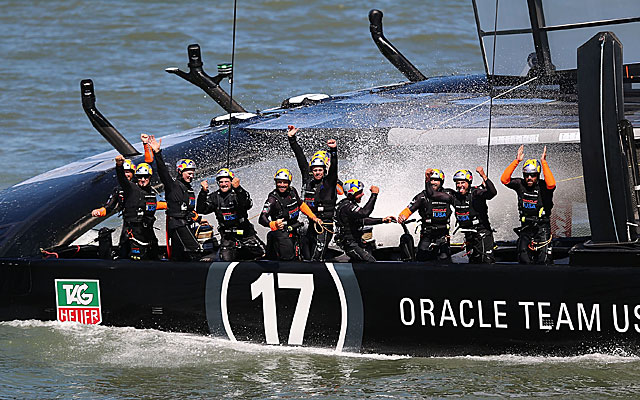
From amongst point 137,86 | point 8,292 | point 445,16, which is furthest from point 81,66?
point 8,292

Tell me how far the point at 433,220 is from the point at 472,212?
34 centimetres

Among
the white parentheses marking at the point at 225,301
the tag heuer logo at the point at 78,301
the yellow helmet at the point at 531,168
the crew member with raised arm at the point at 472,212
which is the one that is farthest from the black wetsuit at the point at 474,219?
the tag heuer logo at the point at 78,301

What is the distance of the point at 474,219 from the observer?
386 inches

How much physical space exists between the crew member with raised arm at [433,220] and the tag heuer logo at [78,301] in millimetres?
2928

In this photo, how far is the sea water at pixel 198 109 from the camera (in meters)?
8.84

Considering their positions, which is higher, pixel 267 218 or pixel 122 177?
pixel 122 177

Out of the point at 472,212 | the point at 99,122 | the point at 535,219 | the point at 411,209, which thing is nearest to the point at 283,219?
the point at 411,209

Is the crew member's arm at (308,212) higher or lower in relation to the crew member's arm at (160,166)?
lower

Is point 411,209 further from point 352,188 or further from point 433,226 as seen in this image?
point 352,188

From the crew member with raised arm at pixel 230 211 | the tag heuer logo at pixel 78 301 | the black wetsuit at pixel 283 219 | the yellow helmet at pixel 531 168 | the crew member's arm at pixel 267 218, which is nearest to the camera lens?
the yellow helmet at pixel 531 168

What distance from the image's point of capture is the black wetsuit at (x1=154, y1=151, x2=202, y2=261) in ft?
34.3

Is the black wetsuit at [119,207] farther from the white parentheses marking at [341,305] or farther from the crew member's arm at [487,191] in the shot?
the crew member's arm at [487,191]

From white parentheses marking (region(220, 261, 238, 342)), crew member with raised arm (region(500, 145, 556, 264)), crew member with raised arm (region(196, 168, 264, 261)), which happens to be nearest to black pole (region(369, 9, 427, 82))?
crew member with raised arm (region(196, 168, 264, 261))

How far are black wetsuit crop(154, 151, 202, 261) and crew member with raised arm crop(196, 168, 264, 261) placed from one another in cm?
18
